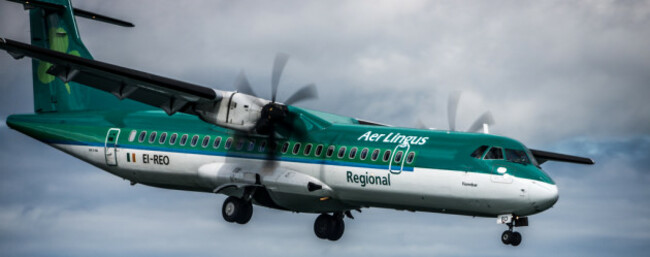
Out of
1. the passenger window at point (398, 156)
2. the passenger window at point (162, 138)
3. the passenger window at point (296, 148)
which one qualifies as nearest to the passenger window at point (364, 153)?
the passenger window at point (398, 156)

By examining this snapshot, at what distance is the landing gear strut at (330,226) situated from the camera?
2530 centimetres

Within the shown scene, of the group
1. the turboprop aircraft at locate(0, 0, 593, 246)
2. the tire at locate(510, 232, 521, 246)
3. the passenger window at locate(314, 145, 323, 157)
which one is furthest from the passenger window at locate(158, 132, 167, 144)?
the tire at locate(510, 232, 521, 246)

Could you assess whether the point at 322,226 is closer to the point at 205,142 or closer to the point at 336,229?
the point at 336,229

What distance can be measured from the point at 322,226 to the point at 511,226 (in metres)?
6.09

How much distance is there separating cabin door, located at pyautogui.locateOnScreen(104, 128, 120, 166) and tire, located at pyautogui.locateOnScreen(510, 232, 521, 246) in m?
11.6

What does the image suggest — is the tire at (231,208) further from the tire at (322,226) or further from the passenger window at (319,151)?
the passenger window at (319,151)

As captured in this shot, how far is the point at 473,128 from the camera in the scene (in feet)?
79.7

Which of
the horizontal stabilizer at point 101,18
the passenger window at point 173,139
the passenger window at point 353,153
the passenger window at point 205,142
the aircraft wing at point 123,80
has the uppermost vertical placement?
the horizontal stabilizer at point 101,18

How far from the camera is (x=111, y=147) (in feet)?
87.0

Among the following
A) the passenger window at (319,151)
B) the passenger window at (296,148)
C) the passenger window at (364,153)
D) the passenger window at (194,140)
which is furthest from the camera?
the passenger window at (194,140)

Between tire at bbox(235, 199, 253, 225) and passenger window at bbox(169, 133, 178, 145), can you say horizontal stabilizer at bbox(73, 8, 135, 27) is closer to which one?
passenger window at bbox(169, 133, 178, 145)

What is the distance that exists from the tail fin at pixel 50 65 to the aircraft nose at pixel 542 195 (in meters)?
13.2

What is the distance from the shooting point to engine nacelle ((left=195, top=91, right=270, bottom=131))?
24.0 metres

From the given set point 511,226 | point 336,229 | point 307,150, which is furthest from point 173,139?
point 511,226
